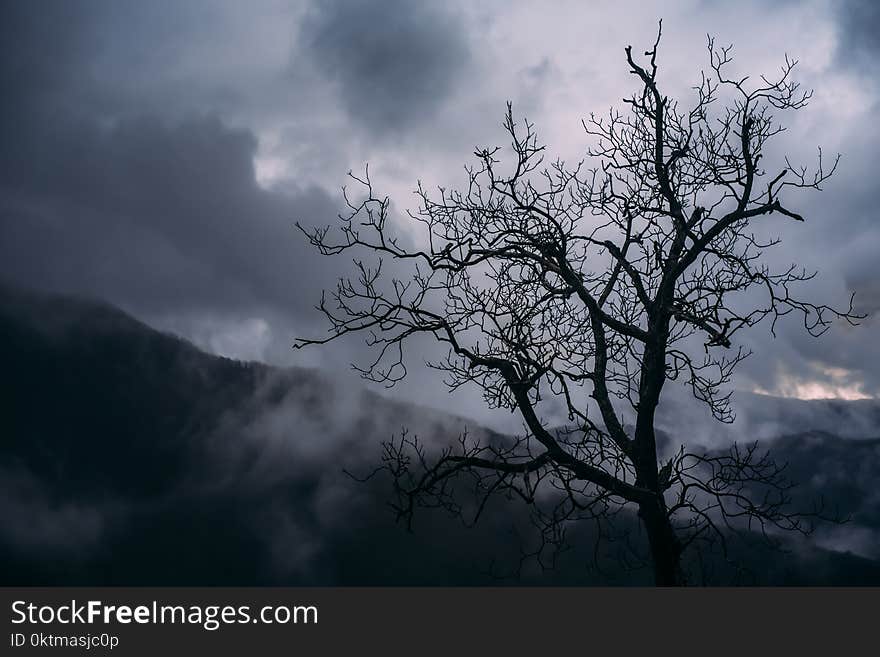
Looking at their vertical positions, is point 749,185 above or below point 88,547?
below

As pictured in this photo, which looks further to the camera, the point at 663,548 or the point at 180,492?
the point at 180,492

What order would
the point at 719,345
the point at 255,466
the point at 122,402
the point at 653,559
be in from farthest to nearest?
the point at 255,466, the point at 122,402, the point at 653,559, the point at 719,345

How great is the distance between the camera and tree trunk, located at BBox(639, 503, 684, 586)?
667cm

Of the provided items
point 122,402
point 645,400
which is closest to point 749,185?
point 645,400

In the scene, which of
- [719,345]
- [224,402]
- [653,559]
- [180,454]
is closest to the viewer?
[719,345]

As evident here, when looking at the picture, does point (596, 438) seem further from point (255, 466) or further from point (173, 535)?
point (255, 466)

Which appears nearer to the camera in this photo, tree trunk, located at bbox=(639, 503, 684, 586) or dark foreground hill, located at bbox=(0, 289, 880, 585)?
tree trunk, located at bbox=(639, 503, 684, 586)

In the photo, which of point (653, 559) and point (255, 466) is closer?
point (653, 559)

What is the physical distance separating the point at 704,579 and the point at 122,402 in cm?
13342

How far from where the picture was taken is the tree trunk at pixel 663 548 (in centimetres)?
667

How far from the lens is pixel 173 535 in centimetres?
14462

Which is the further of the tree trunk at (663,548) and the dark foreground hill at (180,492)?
the dark foreground hill at (180,492)

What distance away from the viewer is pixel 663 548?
22.3 ft
